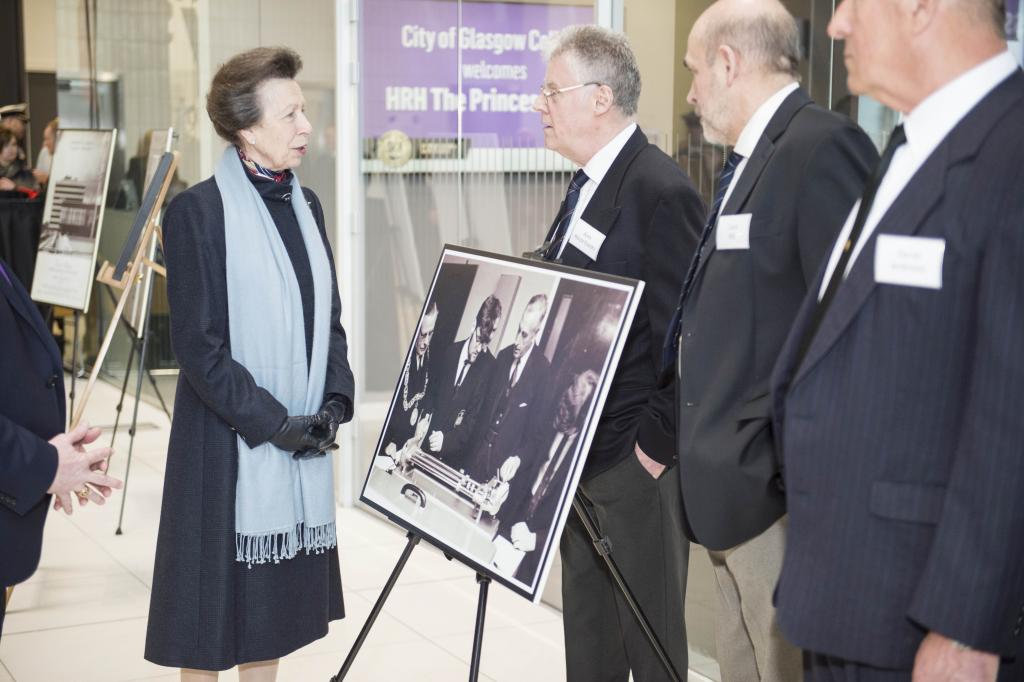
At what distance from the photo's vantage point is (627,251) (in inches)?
104

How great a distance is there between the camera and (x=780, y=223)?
2.06 m

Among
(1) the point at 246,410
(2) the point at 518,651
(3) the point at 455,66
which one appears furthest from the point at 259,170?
(3) the point at 455,66

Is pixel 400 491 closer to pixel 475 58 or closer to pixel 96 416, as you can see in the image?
pixel 475 58

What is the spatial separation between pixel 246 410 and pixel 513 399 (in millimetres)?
693

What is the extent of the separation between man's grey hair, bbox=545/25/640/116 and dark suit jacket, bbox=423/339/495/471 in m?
0.73

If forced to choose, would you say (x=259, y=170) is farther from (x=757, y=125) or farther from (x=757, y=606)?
(x=757, y=606)

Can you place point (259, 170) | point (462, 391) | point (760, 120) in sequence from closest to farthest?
point (760, 120), point (462, 391), point (259, 170)

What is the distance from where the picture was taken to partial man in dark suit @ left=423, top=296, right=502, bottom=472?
2.41 meters

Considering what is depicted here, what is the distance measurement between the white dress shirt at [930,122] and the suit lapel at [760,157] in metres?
0.42

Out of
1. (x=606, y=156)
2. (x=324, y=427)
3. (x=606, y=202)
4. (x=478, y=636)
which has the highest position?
(x=606, y=156)

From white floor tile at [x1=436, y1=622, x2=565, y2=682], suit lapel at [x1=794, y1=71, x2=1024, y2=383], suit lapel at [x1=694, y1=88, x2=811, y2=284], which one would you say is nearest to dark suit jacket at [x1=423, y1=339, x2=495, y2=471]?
suit lapel at [x1=694, y1=88, x2=811, y2=284]

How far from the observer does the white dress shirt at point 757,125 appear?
2178mm

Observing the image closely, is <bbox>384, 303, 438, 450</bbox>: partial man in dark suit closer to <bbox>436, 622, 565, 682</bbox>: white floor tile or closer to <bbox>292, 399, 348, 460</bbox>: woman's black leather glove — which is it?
<bbox>292, 399, 348, 460</bbox>: woman's black leather glove

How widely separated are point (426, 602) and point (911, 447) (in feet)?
10.1
